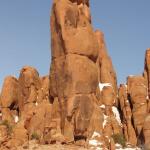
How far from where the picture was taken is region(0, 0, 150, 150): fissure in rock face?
2446 inches

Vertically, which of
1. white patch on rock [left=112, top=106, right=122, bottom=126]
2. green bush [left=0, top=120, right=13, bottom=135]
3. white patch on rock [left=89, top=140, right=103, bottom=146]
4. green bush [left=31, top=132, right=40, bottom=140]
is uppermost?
white patch on rock [left=112, top=106, right=122, bottom=126]

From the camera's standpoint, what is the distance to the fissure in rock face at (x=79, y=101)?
62.1 meters

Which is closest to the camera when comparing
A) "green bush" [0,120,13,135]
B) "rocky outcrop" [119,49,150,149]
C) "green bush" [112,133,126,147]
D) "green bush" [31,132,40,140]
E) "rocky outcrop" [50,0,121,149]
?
"rocky outcrop" [50,0,121,149]

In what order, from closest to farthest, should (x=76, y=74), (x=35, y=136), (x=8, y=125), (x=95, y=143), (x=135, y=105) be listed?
(x=95, y=143)
(x=76, y=74)
(x=35, y=136)
(x=135, y=105)
(x=8, y=125)

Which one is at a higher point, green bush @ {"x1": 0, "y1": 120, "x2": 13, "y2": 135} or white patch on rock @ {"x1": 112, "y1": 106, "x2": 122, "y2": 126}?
Result: white patch on rock @ {"x1": 112, "y1": 106, "x2": 122, "y2": 126}

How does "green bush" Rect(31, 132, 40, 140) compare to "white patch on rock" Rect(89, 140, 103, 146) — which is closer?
"white patch on rock" Rect(89, 140, 103, 146)

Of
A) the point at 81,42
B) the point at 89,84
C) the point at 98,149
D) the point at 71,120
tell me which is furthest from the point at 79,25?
the point at 98,149

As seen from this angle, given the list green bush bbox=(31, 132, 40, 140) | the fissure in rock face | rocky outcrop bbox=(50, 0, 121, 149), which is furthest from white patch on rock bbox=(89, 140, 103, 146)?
green bush bbox=(31, 132, 40, 140)

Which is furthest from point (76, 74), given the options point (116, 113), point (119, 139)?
point (116, 113)

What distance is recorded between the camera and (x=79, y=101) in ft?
206

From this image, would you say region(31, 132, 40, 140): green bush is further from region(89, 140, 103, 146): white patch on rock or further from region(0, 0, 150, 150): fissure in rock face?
region(89, 140, 103, 146): white patch on rock

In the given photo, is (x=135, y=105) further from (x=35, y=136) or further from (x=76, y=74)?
(x=35, y=136)

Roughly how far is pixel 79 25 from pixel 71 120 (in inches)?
575

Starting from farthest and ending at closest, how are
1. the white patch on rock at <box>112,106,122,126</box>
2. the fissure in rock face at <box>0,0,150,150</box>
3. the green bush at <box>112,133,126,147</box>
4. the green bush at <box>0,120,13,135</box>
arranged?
the white patch on rock at <box>112,106,122,126</box>
the green bush at <box>0,120,13,135</box>
the green bush at <box>112,133,126,147</box>
the fissure in rock face at <box>0,0,150,150</box>
